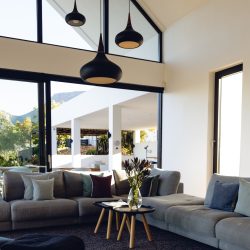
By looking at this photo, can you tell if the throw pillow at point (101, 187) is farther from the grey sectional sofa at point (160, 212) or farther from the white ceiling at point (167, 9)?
the white ceiling at point (167, 9)

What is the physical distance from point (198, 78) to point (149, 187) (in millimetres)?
2491

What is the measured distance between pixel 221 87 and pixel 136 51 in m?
2.22

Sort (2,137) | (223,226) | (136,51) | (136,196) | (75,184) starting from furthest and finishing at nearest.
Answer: (136,51)
(2,137)
(75,184)
(136,196)
(223,226)

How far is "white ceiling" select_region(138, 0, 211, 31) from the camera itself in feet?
21.0

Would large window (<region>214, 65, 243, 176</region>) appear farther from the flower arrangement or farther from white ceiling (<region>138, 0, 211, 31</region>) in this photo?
the flower arrangement

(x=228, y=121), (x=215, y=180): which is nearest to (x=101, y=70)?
(x=215, y=180)

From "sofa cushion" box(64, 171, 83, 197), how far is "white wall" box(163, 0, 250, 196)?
2349mm

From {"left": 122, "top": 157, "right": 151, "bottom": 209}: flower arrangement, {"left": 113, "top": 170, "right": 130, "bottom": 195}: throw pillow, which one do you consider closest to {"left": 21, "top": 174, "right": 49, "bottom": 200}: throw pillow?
{"left": 113, "top": 170, "right": 130, "bottom": 195}: throw pillow

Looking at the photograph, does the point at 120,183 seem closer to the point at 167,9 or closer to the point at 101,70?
the point at 101,70

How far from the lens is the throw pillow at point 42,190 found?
467 cm

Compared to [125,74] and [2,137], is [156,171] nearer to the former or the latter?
[125,74]

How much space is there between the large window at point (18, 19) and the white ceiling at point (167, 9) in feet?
8.19

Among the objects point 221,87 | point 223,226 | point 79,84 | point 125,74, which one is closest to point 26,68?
point 79,84

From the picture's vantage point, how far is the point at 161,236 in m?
4.26
